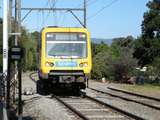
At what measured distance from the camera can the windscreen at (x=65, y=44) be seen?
27703mm

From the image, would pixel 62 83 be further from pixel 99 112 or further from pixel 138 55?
pixel 138 55

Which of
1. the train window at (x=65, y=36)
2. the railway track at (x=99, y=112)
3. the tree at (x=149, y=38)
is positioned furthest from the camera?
the tree at (x=149, y=38)

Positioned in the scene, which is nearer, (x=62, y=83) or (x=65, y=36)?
(x=65, y=36)

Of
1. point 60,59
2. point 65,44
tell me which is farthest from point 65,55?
point 65,44

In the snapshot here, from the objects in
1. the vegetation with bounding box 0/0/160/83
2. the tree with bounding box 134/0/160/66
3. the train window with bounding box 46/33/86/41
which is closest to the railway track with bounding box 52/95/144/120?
the train window with bounding box 46/33/86/41

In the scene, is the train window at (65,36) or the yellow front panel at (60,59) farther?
the train window at (65,36)

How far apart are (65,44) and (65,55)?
55cm

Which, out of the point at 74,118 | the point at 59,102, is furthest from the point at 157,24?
the point at 74,118

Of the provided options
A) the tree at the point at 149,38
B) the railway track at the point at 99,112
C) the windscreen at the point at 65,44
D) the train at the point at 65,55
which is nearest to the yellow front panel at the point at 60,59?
the train at the point at 65,55

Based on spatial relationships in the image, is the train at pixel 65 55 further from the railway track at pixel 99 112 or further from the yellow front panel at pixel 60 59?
the railway track at pixel 99 112

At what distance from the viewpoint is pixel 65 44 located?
27.8 m

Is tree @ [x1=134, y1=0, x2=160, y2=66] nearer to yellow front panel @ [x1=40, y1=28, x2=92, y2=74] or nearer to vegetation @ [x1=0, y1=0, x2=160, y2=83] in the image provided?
vegetation @ [x1=0, y1=0, x2=160, y2=83]

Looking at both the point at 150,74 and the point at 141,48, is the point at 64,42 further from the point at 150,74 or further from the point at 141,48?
the point at 141,48

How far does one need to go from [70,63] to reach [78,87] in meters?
3.32
